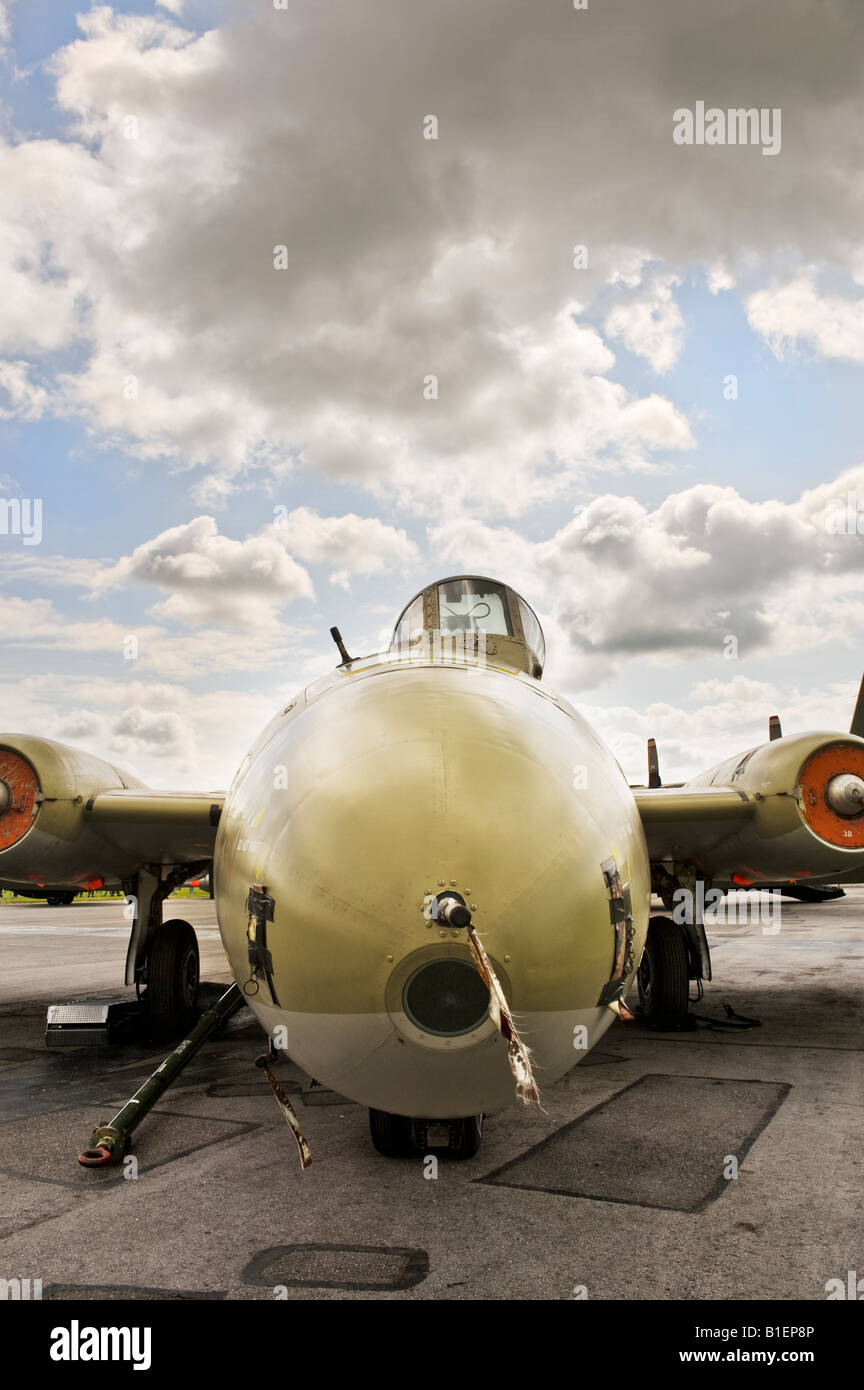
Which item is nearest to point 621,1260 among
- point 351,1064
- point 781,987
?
point 351,1064

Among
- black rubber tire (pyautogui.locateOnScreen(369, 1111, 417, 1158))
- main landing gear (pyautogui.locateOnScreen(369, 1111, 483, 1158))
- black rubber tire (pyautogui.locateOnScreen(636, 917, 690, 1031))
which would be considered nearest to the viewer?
main landing gear (pyautogui.locateOnScreen(369, 1111, 483, 1158))

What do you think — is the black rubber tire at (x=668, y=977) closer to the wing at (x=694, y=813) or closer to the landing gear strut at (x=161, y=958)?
the wing at (x=694, y=813)

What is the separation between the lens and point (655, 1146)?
4.33 m

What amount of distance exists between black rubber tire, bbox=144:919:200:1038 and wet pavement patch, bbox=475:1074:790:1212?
4.07 metres

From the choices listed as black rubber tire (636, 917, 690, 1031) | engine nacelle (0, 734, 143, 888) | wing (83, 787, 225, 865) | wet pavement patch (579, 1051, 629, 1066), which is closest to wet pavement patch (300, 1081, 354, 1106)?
wet pavement patch (579, 1051, 629, 1066)

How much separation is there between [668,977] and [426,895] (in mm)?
5834

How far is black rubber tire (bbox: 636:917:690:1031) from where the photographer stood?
295 inches

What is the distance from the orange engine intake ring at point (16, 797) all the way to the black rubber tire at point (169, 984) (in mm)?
1897

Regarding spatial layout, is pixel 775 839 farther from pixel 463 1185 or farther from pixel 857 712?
pixel 857 712

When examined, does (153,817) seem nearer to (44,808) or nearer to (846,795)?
(44,808)

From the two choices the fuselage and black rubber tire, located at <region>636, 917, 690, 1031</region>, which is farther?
black rubber tire, located at <region>636, 917, 690, 1031</region>

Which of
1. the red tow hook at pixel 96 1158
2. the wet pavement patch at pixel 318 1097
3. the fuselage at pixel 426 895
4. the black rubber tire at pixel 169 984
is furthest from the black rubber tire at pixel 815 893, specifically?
the fuselage at pixel 426 895

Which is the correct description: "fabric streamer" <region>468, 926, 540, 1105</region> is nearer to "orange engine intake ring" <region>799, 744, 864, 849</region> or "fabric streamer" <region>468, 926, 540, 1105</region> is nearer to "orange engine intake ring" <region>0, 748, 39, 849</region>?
"orange engine intake ring" <region>799, 744, 864, 849</region>
